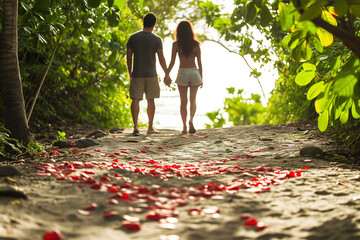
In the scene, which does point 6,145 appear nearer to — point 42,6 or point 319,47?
point 42,6

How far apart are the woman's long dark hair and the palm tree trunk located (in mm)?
2781

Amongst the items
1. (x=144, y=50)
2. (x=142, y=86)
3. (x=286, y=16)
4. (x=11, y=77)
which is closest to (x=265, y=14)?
(x=286, y=16)

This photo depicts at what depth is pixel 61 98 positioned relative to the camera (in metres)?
6.88

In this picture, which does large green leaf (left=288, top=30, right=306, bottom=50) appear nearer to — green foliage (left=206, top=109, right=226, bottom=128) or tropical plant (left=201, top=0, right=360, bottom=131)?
tropical plant (left=201, top=0, right=360, bottom=131)

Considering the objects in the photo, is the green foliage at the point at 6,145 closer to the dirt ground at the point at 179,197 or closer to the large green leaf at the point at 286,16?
the dirt ground at the point at 179,197

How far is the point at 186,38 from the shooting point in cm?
596

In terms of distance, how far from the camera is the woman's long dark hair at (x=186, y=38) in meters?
5.96

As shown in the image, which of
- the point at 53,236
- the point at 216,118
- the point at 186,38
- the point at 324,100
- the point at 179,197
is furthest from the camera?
the point at 216,118

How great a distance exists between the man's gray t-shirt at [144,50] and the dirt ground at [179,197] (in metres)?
2.01

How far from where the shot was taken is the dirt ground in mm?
1997

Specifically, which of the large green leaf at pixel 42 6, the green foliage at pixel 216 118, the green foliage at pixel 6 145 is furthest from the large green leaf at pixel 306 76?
the green foliage at pixel 216 118

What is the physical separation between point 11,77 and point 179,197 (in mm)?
1994

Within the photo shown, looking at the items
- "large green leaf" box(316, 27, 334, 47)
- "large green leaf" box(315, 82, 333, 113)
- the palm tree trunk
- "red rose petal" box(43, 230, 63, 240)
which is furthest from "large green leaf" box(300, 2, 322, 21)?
the palm tree trunk

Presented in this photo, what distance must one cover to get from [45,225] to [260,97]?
8.21 metres
